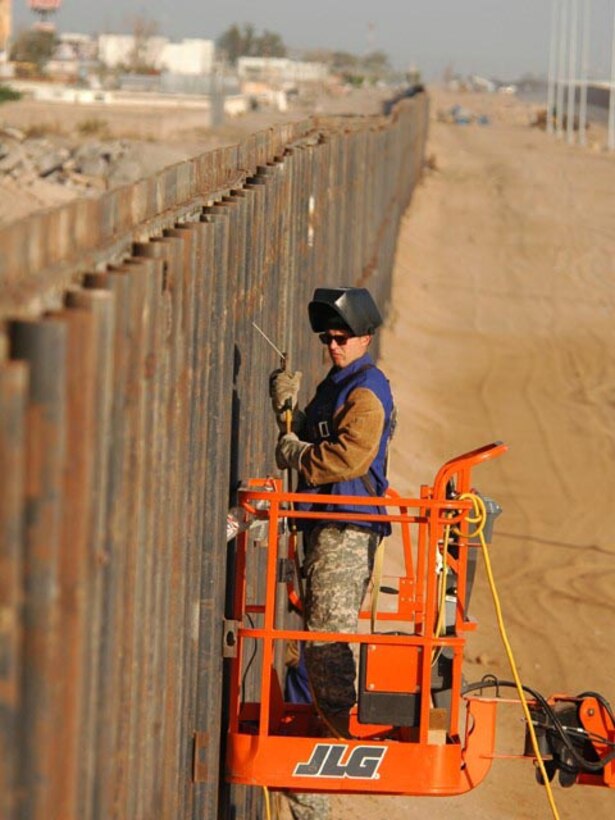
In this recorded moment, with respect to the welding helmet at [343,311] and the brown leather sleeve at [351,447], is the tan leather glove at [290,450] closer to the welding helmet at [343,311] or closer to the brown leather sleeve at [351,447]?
the brown leather sleeve at [351,447]

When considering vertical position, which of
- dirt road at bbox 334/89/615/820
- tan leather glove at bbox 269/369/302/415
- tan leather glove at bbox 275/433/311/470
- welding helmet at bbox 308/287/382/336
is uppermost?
welding helmet at bbox 308/287/382/336

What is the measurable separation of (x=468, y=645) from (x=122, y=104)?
72090 millimetres

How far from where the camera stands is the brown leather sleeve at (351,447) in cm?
590

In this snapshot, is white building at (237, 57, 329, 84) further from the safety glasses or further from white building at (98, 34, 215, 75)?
the safety glasses

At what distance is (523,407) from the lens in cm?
1838

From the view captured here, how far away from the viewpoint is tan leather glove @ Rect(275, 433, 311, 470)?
6020 millimetres

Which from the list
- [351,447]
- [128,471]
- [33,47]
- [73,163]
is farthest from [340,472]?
[33,47]

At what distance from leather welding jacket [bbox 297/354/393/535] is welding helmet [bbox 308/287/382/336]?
0.13 metres

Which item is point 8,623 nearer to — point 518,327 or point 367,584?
point 367,584

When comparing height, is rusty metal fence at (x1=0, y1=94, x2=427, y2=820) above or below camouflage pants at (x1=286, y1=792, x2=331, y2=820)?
above

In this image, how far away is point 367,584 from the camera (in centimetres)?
620

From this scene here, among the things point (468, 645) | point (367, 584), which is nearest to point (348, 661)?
point (367, 584)

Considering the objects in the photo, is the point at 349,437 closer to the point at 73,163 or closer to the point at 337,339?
the point at 337,339

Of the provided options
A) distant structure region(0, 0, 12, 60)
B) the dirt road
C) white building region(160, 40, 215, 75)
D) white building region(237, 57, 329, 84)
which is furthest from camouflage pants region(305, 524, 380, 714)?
white building region(160, 40, 215, 75)
